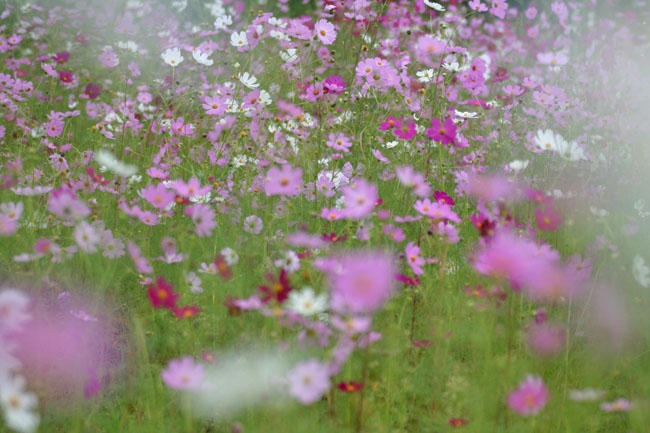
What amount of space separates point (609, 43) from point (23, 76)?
3744 mm

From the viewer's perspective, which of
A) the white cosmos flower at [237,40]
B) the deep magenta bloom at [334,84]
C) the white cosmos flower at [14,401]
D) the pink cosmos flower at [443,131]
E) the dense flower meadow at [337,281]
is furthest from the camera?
the white cosmos flower at [237,40]

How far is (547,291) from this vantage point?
105 cm

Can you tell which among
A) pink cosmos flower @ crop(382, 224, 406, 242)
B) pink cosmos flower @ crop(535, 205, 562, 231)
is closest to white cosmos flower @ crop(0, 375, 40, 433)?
pink cosmos flower @ crop(382, 224, 406, 242)

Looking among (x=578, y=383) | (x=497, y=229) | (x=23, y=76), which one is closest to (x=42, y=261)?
(x=497, y=229)

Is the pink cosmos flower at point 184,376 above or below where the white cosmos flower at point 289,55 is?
above

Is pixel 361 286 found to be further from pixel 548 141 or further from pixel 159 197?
pixel 548 141

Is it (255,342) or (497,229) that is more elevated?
(497,229)

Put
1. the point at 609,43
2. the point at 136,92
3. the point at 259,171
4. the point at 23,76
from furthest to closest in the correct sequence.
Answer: the point at 609,43
the point at 23,76
the point at 136,92
the point at 259,171

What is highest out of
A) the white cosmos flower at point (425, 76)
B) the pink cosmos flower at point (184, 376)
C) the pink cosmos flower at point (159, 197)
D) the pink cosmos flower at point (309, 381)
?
the pink cosmos flower at point (309, 381)

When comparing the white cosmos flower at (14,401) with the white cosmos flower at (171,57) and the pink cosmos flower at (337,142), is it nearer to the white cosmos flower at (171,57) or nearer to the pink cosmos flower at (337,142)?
the pink cosmos flower at (337,142)

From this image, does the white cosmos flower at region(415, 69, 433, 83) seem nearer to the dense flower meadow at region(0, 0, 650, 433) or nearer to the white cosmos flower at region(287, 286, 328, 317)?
the dense flower meadow at region(0, 0, 650, 433)

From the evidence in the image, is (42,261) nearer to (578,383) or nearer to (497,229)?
(497,229)

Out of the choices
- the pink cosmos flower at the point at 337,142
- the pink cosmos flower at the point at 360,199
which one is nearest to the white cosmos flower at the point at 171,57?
the pink cosmos flower at the point at 337,142

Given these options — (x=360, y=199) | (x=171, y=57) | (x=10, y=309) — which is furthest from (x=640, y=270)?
(x=171, y=57)
